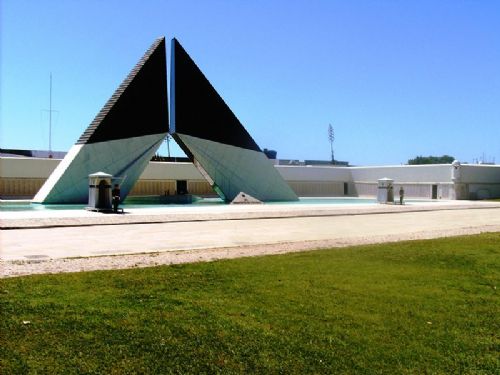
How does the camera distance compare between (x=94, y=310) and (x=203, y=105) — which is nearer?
(x=94, y=310)

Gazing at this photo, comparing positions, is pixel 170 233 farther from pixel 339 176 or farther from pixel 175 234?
pixel 339 176

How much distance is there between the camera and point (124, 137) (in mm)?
27922

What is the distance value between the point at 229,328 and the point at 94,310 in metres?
1.54

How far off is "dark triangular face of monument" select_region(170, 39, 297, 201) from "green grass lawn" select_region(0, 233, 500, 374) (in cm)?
2227

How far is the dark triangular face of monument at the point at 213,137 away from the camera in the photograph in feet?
98.3

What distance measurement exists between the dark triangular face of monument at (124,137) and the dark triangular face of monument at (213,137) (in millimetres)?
910

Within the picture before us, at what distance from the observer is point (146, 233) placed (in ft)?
51.1

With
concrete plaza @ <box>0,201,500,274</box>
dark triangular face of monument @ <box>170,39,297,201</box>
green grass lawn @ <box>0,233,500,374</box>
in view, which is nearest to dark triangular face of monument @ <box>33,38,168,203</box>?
dark triangular face of monument @ <box>170,39,297,201</box>

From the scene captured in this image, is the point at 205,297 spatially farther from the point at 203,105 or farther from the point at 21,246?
the point at 203,105

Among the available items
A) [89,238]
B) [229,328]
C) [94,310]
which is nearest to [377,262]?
[229,328]

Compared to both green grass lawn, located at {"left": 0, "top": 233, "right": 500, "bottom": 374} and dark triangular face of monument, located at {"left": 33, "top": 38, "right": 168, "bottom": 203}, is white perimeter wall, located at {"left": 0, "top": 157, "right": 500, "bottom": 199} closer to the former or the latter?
dark triangular face of monument, located at {"left": 33, "top": 38, "right": 168, "bottom": 203}

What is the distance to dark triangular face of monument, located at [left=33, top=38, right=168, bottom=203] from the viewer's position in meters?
26.0

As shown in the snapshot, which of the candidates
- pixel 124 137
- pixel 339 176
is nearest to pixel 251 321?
pixel 124 137

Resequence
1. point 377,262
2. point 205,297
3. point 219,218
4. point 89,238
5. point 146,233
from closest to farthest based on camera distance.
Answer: point 205,297, point 377,262, point 89,238, point 146,233, point 219,218
